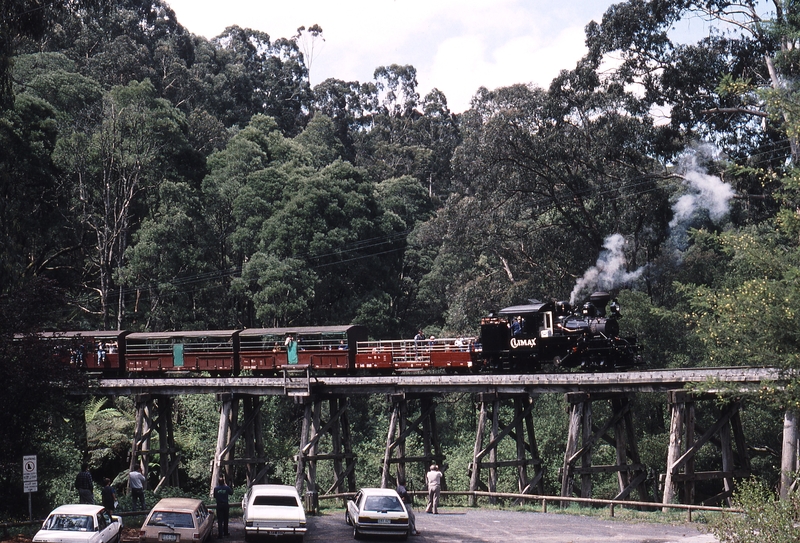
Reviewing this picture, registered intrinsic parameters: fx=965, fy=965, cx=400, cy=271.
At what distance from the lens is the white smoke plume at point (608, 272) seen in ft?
162

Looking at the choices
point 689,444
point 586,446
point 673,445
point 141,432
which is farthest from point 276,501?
point 141,432

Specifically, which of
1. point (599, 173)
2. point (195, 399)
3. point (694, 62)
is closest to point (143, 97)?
point (195, 399)

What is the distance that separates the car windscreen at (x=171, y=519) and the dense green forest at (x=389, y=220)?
26.7 ft

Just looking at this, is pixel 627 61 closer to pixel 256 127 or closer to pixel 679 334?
pixel 679 334

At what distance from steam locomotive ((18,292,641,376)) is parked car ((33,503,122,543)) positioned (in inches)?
306

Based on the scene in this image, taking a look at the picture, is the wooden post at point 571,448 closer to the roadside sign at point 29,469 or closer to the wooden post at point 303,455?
the wooden post at point 303,455

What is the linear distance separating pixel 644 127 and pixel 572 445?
2366 centimetres

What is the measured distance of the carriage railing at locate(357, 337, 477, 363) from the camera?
36.7m

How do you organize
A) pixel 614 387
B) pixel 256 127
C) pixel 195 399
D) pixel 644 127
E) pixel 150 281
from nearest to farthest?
pixel 614 387 < pixel 644 127 < pixel 195 399 < pixel 150 281 < pixel 256 127

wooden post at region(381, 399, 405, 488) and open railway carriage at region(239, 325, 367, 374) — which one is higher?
open railway carriage at region(239, 325, 367, 374)

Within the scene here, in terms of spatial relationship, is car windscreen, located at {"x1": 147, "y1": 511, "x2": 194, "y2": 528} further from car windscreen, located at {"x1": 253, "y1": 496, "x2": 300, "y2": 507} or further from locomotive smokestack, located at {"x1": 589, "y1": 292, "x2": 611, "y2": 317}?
locomotive smokestack, located at {"x1": 589, "y1": 292, "x2": 611, "y2": 317}

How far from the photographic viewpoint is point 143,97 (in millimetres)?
61375

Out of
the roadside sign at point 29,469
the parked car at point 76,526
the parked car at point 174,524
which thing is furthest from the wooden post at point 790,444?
the roadside sign at point 29,469

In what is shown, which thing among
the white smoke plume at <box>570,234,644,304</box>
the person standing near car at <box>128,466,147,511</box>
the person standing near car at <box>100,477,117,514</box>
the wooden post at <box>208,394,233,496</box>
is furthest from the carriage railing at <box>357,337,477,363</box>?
the person standing near car at <box>100,477,117,514</box>
